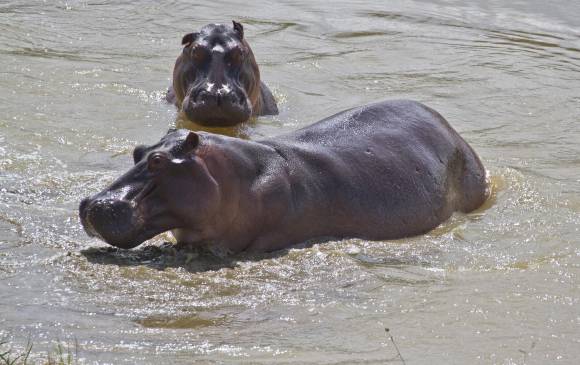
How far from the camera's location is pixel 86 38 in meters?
12.4

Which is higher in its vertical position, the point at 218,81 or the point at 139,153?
the point at 139,153

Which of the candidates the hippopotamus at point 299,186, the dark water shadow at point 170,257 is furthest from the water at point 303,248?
the hippopotamus at point 299,186

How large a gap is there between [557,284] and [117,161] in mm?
3204

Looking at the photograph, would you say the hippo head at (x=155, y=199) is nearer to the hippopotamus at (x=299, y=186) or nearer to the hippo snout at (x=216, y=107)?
the hippopotamus at (x=299, y=186)

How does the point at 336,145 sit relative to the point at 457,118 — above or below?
above

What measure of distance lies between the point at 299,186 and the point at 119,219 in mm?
1018

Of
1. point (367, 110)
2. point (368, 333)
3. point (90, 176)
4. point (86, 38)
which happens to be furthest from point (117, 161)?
point (86, 38)

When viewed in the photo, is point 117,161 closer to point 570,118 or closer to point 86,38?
point 570,118

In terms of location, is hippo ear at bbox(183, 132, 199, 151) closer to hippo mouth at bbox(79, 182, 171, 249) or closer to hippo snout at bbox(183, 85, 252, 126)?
hippo mouth at bbox(79, 182, 171, 249)

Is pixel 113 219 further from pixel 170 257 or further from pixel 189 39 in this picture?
pixel 189 39

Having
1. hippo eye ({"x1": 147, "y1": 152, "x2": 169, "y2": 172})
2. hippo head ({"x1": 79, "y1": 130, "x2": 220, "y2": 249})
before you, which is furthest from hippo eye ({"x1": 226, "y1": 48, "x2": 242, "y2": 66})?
hippo eye ({"x1": 147, "y1": 152, "x2": 169, "y2": 172})

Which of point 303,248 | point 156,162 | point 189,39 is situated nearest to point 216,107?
point 189,39

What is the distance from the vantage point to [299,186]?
20.0 feet

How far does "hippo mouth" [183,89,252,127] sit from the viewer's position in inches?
358
